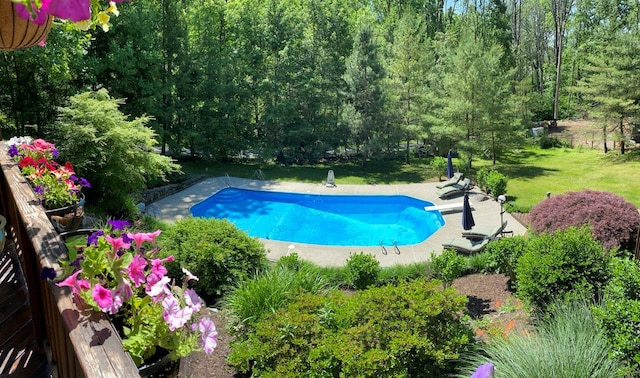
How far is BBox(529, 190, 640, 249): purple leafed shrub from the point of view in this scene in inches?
334

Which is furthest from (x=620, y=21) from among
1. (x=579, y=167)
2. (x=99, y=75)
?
(x=99, y=75)

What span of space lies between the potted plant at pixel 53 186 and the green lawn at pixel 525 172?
44.5 feet

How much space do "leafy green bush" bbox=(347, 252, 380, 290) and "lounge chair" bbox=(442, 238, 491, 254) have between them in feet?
10.0

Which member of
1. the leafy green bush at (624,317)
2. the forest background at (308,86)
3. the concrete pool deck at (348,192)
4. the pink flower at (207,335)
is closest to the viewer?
the pink flower at (207,335)

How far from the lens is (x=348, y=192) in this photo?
16.1m

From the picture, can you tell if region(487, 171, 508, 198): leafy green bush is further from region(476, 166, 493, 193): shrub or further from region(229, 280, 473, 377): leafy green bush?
region(229, 280, 473, 377): leafy green bush

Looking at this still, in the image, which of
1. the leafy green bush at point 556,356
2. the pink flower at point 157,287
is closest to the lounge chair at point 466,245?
the leafy green bush at point 556,356

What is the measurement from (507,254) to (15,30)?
26.1ft

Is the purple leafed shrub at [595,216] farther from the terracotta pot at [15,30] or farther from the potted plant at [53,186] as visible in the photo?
the terracotta pot at [15,30]

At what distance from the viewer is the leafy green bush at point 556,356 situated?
13.1 feet

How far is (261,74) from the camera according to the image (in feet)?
65.9

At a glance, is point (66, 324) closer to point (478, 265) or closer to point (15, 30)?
point (15, 30)

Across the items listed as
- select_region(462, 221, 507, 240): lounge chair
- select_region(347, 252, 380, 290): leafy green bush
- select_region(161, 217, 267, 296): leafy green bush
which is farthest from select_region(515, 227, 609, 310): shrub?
select_region(462, 221, 507, 240): lounge chair

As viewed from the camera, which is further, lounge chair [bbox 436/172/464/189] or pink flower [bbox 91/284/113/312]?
lounge chair [bbox 436/172/464/189]
